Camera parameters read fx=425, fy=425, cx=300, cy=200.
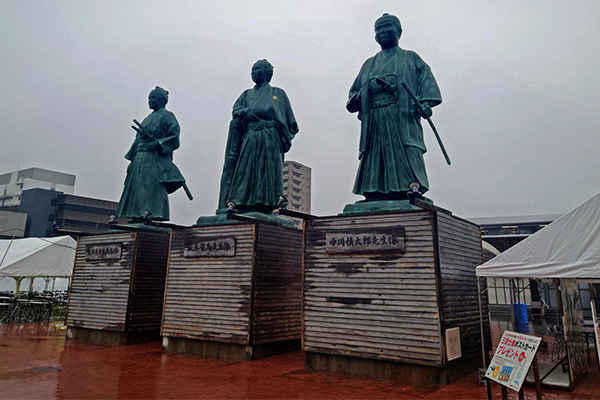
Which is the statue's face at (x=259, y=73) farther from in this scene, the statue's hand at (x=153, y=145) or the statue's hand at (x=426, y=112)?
the statue's hand at (x=426, y=112)

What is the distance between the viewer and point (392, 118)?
9.09 meters

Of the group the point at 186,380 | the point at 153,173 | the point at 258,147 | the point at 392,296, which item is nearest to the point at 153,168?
the point at 153,173

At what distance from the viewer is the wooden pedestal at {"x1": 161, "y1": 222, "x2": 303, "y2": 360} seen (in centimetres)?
959

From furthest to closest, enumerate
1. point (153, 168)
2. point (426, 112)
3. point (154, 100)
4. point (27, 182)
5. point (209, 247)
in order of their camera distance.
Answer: point (27, 182) < point (154, 100) < point (153, 168) < point (209, 247) < point (426, 112)

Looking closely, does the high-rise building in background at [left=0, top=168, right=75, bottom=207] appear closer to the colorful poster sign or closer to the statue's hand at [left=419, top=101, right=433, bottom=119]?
the statue's hand at [left=419, top=101, right=433, bottom=119]

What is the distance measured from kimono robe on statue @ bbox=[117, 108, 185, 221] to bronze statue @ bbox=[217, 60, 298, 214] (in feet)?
8.01

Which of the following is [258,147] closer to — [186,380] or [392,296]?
[392,296]

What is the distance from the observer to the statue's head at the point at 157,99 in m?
13.7

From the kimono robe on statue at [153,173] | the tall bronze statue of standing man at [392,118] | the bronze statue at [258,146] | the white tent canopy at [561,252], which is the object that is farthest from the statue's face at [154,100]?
the white tent canopy at [561,252]

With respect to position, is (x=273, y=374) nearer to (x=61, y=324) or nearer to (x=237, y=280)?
(x=237, y=280)

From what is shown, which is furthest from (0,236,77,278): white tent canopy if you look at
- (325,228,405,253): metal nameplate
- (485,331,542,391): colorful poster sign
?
(485,331,542,391): colorful poster sign

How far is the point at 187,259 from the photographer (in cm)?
1080

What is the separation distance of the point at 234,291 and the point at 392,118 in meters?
5.23

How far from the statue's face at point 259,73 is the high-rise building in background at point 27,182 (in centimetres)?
5706
